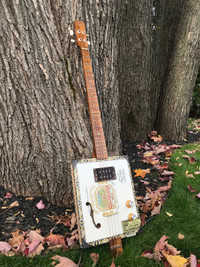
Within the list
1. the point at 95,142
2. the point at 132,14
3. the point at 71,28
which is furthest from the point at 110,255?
the point at 132,14

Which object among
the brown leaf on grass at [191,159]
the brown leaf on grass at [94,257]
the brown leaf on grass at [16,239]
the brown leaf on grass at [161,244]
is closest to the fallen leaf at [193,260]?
the brown leaf on grass at [161,244]

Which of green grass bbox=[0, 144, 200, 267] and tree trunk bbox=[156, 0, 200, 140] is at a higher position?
tree trunk bbox=[156, 0, 200, 140]

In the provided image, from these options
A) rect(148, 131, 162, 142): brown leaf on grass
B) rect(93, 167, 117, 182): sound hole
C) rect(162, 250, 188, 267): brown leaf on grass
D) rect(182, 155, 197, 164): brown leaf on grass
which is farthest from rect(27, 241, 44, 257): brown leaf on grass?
rect(148, 131, 162, 142): brown leaf on grass

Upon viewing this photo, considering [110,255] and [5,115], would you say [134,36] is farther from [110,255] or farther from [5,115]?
[110,255]

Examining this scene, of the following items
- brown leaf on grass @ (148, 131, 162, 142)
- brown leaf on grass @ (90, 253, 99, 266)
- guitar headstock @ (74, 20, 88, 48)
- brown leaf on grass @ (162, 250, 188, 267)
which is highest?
guitar headstock @ (74, 20, 88, 48)

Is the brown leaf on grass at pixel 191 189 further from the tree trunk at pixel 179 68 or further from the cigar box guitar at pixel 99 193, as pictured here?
the tree trunk at pixel 179 68

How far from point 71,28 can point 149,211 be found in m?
1.89

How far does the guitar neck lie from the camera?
1756mm

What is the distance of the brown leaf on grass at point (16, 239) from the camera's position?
69.8 inches

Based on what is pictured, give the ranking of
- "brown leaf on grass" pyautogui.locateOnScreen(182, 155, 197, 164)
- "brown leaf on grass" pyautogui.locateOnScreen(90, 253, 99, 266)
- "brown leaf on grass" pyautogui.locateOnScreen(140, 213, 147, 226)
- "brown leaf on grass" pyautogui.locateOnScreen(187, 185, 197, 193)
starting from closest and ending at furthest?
"brown leaf on grass" pyautogui.locateOnScreen(90, 253, 99, 266), "brown leaf on grass" pyautogui.locateOnScreen(140, 213, 147, 226), "brown leaf on grass" pyautogui.locateOnScreen(187, 185, 197, 193), "brown leaf on grass" pyautogui.locateOnScreen(182, 155, 197, 164)

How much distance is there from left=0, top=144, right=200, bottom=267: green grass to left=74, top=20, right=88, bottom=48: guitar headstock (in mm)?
1717

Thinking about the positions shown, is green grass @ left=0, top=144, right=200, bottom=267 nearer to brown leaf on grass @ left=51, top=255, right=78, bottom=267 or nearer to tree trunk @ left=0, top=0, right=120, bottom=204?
brown leaf on grass @ left=51, top=255, right=78, bottom=267

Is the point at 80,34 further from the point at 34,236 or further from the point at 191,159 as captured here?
the point at 191,159

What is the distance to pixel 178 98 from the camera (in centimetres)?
354
